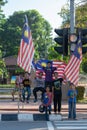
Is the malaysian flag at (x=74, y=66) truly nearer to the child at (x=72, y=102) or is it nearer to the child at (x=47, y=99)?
the child at (x=72, y=102)

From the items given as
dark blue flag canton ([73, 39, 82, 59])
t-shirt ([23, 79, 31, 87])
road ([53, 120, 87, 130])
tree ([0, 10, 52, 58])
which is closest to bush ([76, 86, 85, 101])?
t-shirt ([23, 79, 31, 87])

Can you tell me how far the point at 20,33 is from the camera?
246 ft

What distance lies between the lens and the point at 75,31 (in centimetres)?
1741

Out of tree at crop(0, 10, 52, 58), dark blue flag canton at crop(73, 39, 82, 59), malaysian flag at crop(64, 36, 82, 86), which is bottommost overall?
malaysian flag at crop(64, 36, 82, 86)

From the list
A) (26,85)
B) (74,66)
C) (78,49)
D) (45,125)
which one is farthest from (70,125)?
(26,85)

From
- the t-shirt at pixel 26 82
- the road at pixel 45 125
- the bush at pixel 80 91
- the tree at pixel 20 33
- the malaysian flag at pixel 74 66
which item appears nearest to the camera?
the road at pixel 45 125

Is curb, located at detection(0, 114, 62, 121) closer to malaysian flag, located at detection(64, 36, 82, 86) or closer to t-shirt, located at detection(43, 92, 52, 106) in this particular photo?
t-shirt, located at detection(43, 92, 52, 106)

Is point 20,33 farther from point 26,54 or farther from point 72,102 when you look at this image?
point 72,102

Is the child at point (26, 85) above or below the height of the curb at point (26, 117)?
above

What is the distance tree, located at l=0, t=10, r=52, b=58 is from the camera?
75.4 metres

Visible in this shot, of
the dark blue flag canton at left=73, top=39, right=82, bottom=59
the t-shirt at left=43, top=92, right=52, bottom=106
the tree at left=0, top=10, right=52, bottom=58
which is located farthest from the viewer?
the tree at left=0, top=10, right=52, bottom=58

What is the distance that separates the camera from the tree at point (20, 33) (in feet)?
247

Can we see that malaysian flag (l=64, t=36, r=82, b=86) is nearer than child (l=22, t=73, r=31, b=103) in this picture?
Yes

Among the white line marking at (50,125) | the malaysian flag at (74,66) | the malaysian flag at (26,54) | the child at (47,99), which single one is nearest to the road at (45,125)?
the white line marking at (50,125)
